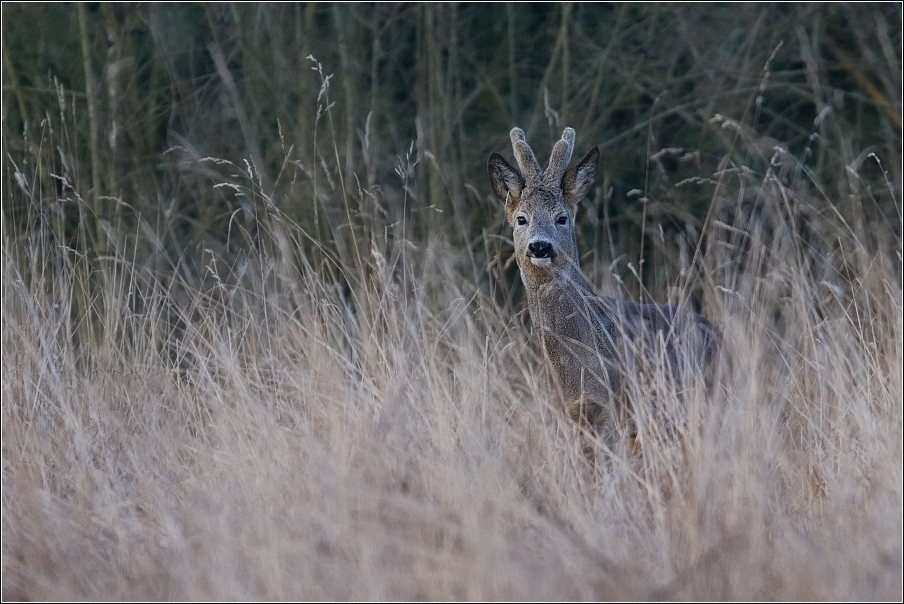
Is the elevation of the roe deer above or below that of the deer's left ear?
below

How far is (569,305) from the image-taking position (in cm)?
509

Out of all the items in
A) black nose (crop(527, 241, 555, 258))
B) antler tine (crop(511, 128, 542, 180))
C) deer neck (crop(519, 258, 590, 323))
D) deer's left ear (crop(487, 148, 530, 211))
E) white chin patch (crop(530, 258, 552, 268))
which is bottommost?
deer neck (crop(519, 258, 590, 323))

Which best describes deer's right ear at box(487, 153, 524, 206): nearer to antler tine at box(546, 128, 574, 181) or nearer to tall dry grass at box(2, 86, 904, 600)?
antler tine at box(546, 128, 574, 181)

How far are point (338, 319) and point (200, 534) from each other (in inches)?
62.3

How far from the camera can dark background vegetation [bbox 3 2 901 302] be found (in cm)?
897

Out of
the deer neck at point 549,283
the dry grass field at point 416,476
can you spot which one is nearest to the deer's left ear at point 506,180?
the deer neck at point 549,283

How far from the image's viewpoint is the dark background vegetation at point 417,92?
897cm

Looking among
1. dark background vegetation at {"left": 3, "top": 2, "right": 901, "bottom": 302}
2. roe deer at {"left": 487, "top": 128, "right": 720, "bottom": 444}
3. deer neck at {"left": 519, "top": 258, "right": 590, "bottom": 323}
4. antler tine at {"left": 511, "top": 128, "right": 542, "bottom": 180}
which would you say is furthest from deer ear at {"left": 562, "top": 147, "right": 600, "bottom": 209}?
dark background vegetation at {"left": 3, "top": 2, "right": 901, "bottom": 302}

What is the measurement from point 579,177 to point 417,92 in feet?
14.8

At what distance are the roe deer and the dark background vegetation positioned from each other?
3378mm

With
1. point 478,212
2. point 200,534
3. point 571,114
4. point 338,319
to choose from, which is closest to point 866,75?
point 571,114

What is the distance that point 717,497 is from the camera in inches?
133

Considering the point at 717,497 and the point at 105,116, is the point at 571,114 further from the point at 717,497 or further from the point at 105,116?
the point at 717,497

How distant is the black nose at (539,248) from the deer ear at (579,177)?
1.14 feet
